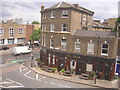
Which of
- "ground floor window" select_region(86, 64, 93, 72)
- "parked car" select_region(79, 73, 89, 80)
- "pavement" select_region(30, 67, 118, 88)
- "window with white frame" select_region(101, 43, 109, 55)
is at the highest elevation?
"window with white frame" select_region(101, 43, 109, 55)

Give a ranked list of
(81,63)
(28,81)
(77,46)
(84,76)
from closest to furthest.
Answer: (28,81) → (84,76) → (81,63) → (77,46)

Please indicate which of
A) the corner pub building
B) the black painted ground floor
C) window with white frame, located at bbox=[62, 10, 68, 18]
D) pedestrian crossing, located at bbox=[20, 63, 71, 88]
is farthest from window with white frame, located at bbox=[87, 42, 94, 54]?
pedestrian crossing, located at bbox=[20, 63, 71, 88]

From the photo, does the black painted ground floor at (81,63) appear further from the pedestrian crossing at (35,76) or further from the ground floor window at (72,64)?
the pedestrian crossing at (35,76)

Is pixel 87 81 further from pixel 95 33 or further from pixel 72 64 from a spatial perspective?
pixel 95 33

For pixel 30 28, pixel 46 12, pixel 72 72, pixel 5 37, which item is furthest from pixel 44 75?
pixel 30 28

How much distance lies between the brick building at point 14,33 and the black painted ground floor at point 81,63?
2475cm

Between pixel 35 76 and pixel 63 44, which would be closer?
pixel 35 76

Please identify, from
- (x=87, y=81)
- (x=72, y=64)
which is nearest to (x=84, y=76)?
(x=87, y=81)

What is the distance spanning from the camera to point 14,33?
47719 mm

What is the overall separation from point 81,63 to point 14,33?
33.2 meters

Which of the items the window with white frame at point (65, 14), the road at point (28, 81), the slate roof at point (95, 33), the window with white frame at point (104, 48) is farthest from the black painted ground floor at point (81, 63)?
the window with white frame at point (65, 14)

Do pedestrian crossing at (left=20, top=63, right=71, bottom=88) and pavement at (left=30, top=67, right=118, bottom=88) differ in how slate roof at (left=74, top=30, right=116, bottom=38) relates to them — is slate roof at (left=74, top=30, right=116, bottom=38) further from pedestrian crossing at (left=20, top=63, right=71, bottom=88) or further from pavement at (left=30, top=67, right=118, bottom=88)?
pedestrian crossing at (left=20, top=63, right=71, bottom=88)

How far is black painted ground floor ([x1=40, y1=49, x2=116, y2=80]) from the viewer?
799 inches

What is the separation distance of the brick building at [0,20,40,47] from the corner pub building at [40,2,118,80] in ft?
75.1
